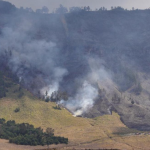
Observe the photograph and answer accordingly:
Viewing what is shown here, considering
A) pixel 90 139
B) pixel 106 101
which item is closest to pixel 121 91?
pixel 106 101

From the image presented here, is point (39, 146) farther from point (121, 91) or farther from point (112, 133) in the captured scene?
point (121, 91)

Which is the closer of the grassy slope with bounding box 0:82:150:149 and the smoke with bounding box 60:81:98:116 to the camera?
the grassy slope with bounding box 0:82:150:149

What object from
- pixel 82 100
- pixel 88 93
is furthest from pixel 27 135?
pixel 88 93

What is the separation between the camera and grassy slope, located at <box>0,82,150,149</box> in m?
103

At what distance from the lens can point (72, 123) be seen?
13088 centimetres

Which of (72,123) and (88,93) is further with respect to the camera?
(88,93)

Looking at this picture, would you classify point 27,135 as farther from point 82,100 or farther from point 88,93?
point 88,93

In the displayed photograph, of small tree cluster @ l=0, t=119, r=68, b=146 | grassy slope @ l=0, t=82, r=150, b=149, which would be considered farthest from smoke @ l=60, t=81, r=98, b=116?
small tree cluster @ l=0, t=119, r=68, b=146

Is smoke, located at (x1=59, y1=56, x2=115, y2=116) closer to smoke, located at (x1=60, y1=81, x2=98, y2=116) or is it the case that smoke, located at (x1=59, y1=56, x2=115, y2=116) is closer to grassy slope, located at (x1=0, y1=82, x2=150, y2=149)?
smoke, located at (x1=60, y1=81, x2=98, y2=116)

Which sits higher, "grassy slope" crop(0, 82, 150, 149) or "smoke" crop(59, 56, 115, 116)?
"smoke" crop(59, 56, 115, 116)

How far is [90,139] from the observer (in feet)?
348

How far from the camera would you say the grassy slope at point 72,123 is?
103062 millimetres

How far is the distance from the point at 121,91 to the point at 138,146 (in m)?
89.2

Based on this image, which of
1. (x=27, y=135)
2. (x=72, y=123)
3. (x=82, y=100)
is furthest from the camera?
(x=82, y=100)
